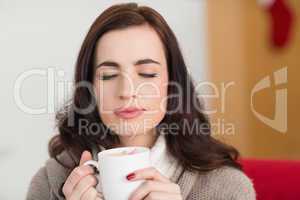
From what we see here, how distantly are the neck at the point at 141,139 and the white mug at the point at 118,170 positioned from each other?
16 cm

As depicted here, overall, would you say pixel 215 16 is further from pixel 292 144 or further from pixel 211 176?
pixel 292 144

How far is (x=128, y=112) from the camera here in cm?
59

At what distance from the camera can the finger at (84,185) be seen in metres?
0.52

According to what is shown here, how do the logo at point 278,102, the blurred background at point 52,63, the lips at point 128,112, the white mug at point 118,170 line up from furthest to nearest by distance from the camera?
the logo at point 278,102 < the blurred background at point 52,63 < the lips at point 128,112 < the white mug at point 118,170

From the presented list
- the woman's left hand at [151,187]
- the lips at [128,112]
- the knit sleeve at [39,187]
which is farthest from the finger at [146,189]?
the knit sleeve at [39,187]

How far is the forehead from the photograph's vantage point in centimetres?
58

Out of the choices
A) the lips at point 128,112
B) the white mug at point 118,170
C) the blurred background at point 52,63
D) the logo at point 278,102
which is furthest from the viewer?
the logo at point 278,102

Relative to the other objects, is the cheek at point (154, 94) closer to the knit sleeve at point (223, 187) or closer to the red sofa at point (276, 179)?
the knit sleeve at point (223, 187)

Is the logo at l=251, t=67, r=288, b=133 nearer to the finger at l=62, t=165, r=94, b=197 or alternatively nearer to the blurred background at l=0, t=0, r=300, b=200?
the blurred background at l=0, t=0, r=300, b=200

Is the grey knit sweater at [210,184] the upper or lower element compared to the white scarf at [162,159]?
lower

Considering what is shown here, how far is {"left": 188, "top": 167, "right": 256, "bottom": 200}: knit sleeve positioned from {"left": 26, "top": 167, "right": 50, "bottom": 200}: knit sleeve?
25 centimetres

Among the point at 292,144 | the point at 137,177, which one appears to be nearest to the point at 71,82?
the point at 137,177

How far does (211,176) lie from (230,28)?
1.89 ft

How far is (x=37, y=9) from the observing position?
71cm
